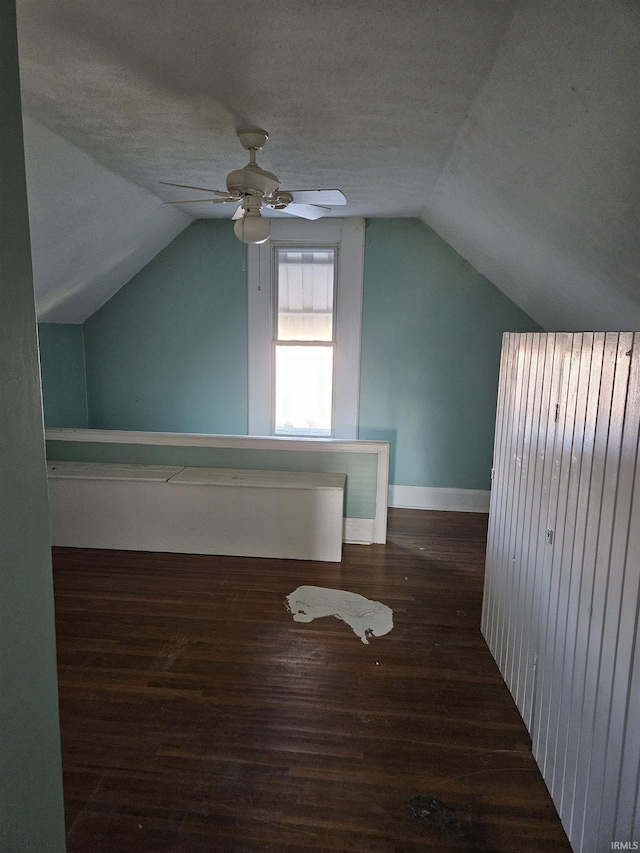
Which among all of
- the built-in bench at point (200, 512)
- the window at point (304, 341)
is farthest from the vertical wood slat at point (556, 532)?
the window at point (304, 341)

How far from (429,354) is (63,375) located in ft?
12.3

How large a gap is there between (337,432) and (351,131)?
123 inches

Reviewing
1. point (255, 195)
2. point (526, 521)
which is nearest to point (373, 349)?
point (255, 195)

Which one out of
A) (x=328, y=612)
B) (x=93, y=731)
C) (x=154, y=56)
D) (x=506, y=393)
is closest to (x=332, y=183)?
(x=154, y=56)

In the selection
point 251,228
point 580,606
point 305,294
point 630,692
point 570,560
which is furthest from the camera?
point 305,294

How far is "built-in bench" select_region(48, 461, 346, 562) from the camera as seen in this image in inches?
156

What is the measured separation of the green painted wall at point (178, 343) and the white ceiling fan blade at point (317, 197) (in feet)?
6.97

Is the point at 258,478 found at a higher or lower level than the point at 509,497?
lower

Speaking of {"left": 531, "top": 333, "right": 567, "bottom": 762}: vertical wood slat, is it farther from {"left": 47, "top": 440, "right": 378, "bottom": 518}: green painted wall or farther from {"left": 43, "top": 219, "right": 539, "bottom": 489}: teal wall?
{"left": 43, "top": 219, "right": 539, "bottom": 489}: teal wall

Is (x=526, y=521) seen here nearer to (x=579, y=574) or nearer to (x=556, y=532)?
(x=556, y=532)

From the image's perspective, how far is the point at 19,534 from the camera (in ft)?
3.13

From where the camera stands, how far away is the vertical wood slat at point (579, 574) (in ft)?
4.86

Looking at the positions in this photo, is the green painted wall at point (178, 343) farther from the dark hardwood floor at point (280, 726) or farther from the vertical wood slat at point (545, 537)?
the vertical wood slat at point (545, 537)

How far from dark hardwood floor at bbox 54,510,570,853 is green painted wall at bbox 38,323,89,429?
7.25 feet
